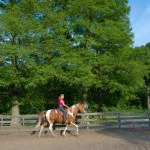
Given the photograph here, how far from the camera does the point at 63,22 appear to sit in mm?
28875

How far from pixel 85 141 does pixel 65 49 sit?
1222 centimetres

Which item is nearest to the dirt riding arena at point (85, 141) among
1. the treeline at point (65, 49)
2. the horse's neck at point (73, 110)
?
the horse's neck at point (73, 110)

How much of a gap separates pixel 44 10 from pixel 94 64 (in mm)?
5789

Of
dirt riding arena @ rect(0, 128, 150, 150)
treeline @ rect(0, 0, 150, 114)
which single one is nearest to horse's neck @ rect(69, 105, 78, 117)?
dirt riding arena @ rect(0, 128, 150, 150)

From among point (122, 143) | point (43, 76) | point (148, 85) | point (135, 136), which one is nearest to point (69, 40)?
point (43, 76)

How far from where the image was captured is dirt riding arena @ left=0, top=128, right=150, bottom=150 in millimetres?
15039

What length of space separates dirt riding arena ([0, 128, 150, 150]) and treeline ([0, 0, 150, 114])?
22.0 feet

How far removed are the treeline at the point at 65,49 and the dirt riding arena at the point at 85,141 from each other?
6.71m

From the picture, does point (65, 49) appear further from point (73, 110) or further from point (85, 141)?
point (85, 141)

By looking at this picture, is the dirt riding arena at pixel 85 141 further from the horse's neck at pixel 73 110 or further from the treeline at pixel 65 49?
the treeline at pixel 65 49

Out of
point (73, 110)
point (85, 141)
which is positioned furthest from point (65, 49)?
point (85, 141)

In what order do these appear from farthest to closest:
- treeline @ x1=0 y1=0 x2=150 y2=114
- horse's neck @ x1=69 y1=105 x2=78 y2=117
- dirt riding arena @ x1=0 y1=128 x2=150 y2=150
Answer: treeline @ x1=0 y1=0 x2=150 y2=114
horse's neck @ x1=69 y1=105 x2=78 y2=117
dirt riding arena @ x1=0 y1=128 x2=150 y2=150

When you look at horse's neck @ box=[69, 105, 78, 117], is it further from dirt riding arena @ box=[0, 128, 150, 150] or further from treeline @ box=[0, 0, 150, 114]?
treeline @ box=[0, 0, 150, 114]

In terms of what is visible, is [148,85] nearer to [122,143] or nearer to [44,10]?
[44,10]
